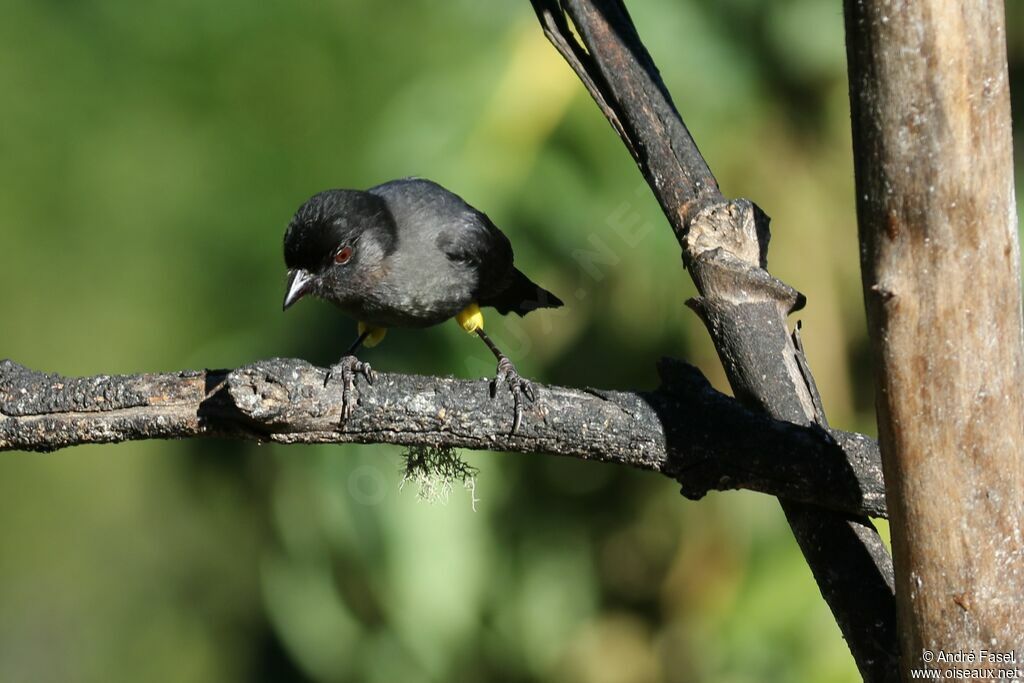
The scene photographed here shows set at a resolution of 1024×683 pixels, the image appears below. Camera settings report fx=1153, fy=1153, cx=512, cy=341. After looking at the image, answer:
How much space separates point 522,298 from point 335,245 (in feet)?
3.23

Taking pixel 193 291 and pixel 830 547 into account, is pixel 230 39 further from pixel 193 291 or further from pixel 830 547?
pixel 830 547

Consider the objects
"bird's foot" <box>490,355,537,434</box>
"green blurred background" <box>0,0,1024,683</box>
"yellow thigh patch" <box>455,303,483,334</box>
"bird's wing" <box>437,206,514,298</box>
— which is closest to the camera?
"bird's foot" <box>490,355,537,434</box>

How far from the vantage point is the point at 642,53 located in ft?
10.1

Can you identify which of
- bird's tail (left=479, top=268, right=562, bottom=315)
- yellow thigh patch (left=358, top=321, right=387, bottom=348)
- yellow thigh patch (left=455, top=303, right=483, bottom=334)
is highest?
bird's tail (left=479, top=268, right=562, bottom=315)

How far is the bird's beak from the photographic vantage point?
12.4 ft

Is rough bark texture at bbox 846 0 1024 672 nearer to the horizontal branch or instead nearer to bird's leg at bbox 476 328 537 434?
the horizontal branch

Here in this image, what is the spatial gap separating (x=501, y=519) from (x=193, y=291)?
3110 mm

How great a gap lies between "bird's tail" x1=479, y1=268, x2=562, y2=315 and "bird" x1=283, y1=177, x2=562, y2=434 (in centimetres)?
2

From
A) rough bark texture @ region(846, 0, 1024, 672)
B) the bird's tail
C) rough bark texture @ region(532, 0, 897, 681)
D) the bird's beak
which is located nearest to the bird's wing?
the bird's tail

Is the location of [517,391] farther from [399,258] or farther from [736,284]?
[399,258]

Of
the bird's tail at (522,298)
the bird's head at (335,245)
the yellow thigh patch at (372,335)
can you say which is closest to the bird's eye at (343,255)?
the bird's head at (335,245)

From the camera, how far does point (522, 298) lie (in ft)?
15.1

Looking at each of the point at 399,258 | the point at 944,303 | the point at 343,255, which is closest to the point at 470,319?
the point at 399,258

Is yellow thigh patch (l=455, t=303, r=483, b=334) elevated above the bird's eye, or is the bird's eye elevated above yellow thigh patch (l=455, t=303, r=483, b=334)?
the bird's eye
